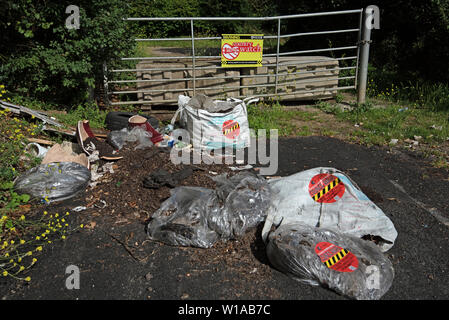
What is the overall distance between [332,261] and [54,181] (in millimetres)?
2985

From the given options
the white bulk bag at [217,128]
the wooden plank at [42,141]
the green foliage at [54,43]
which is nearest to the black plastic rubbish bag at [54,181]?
the wooden plank at [42,141]

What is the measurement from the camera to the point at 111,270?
305 cm

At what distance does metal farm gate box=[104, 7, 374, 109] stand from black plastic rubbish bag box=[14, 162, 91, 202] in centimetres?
257

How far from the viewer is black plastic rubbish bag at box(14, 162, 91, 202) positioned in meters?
3.99

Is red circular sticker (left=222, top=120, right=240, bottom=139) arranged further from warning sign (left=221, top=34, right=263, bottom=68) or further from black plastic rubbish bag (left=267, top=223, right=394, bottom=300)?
black plastic rubbish bag (left=267, top=223, right=394, bottom=300)

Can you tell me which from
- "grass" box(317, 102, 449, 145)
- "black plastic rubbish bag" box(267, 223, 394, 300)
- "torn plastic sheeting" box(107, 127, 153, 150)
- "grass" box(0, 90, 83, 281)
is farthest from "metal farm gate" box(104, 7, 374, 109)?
"black plastic rubbish bag" box(267, 223, 394, 300)

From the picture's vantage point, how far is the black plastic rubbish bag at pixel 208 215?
332 centimetres

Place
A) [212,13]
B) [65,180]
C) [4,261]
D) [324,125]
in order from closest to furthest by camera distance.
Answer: [4,261], [65,180], [324,125], [212,13]
